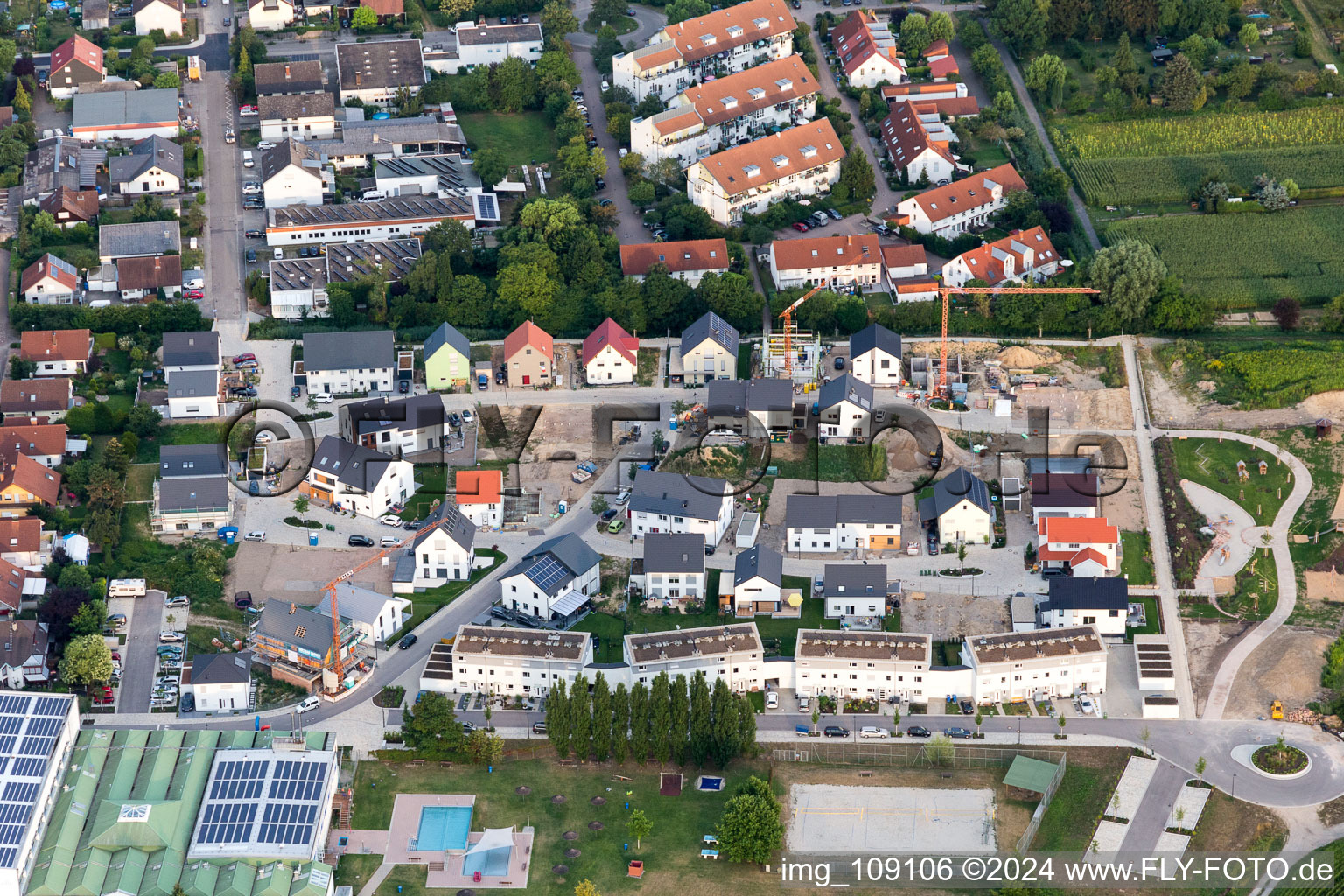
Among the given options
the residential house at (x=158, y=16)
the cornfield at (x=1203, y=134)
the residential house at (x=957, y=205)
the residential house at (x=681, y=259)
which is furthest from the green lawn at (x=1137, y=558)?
the residential house at (x=158, y=16)

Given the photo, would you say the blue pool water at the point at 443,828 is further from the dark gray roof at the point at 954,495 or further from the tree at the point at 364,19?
the tree at the point at 364,19

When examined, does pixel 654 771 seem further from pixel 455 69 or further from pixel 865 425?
pixel 455 69

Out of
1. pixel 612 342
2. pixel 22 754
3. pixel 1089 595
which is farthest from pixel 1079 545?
pixel 22 754

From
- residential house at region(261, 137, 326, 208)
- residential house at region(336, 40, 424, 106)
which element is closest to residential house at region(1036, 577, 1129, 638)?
residential house at region(261, 137, 326, 208)

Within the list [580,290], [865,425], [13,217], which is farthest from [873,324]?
[13,217]

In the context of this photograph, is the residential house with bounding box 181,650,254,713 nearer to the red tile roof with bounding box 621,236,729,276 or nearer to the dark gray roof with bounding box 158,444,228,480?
the dark gray roof with bounding box 158,444,228,480
